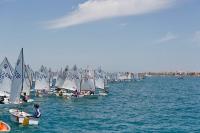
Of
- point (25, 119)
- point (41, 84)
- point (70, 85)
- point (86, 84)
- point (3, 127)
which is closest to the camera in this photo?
point (3, 127)

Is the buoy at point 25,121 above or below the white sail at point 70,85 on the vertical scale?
below

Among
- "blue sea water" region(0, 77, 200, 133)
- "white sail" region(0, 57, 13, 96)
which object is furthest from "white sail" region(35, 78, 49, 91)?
"white sail" region(0, 57, 13, 96)

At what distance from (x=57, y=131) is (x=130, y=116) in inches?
810

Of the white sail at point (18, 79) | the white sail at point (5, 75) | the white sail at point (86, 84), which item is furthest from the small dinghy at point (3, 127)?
the white sail at point (86, 84)

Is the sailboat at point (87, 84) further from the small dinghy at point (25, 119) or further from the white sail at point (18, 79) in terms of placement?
the small dinghy at point (25, 119)

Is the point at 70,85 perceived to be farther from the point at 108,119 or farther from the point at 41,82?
the point at 108,119

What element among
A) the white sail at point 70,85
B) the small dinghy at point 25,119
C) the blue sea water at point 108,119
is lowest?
the blue sea water at point 108,119

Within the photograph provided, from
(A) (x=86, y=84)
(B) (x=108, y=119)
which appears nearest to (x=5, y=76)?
(B) (x=108, y=119)

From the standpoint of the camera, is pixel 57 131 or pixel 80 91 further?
pixel 80 91

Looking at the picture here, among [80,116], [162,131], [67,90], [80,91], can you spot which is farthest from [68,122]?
[67,90]

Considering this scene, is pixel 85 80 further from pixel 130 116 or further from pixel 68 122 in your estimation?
pixel 68 122

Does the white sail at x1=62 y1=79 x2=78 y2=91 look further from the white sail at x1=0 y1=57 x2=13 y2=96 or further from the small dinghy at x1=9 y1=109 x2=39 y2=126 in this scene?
the small dinghy at x1=9 y1=109 x2=39 y2=126

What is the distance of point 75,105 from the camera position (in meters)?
91.8

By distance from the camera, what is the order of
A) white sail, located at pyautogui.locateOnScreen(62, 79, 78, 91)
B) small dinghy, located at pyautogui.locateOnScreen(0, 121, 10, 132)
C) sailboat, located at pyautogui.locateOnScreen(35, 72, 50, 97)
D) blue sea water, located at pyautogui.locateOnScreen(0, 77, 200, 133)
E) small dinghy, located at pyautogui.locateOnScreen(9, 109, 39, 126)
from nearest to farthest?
small dinghy, located at pyautogui.locateOnScreen(0, 121, 10, 132), blue sea water, located at pyautogui.locateOnScreen(0, 77, 200, 133), small dinghy, located at pyautogui.locateOnScreen(9, 109, 39, 126), white sail, located at pyautogui.locateOnScreen(62, 79, 78, 91), sailboat, located at pyautogui.locateOnScreen(35, 72, 50, 97)
